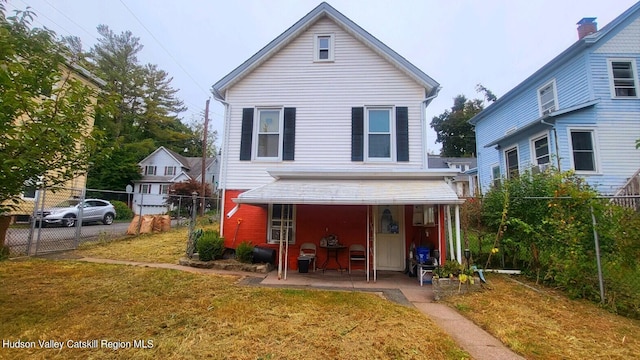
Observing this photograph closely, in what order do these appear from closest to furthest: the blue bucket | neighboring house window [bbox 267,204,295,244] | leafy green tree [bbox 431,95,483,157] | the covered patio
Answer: the covered patio
the blue bucket
neighboring house window [bbox 267,204,295,244]
leafy green tree [bbox 431,95,483,157]

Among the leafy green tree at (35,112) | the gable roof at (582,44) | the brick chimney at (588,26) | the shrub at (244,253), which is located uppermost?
the brick chimney at (588,26)

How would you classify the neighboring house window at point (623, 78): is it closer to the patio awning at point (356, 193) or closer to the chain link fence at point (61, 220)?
the patio awning at point (356, 193)

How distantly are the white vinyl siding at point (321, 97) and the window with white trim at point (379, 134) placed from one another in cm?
25

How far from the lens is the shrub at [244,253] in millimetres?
8102

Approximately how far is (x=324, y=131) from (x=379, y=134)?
180cm

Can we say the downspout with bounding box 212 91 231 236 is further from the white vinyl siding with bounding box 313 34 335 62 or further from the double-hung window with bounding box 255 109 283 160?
the white vinyl siding with bounding box 313 34 335 62

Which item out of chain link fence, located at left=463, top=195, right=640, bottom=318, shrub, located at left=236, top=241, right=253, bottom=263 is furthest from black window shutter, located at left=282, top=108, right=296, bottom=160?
chain link fence, located at left=463, top=195, right=640, bottom=318

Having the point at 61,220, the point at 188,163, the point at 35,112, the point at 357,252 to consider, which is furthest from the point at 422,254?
the point at 188,163

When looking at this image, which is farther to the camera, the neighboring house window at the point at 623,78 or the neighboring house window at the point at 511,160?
the neighboring house window at the point at 511,160

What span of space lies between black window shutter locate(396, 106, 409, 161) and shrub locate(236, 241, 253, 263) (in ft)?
17.8

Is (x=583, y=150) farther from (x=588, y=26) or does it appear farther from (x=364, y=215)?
(x=364, y=215)

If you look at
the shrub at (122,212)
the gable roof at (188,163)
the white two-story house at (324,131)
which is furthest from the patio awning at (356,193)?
the gable roof at (188,163)

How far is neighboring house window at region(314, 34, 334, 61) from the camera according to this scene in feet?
31.3

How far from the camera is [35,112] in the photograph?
395 cm
